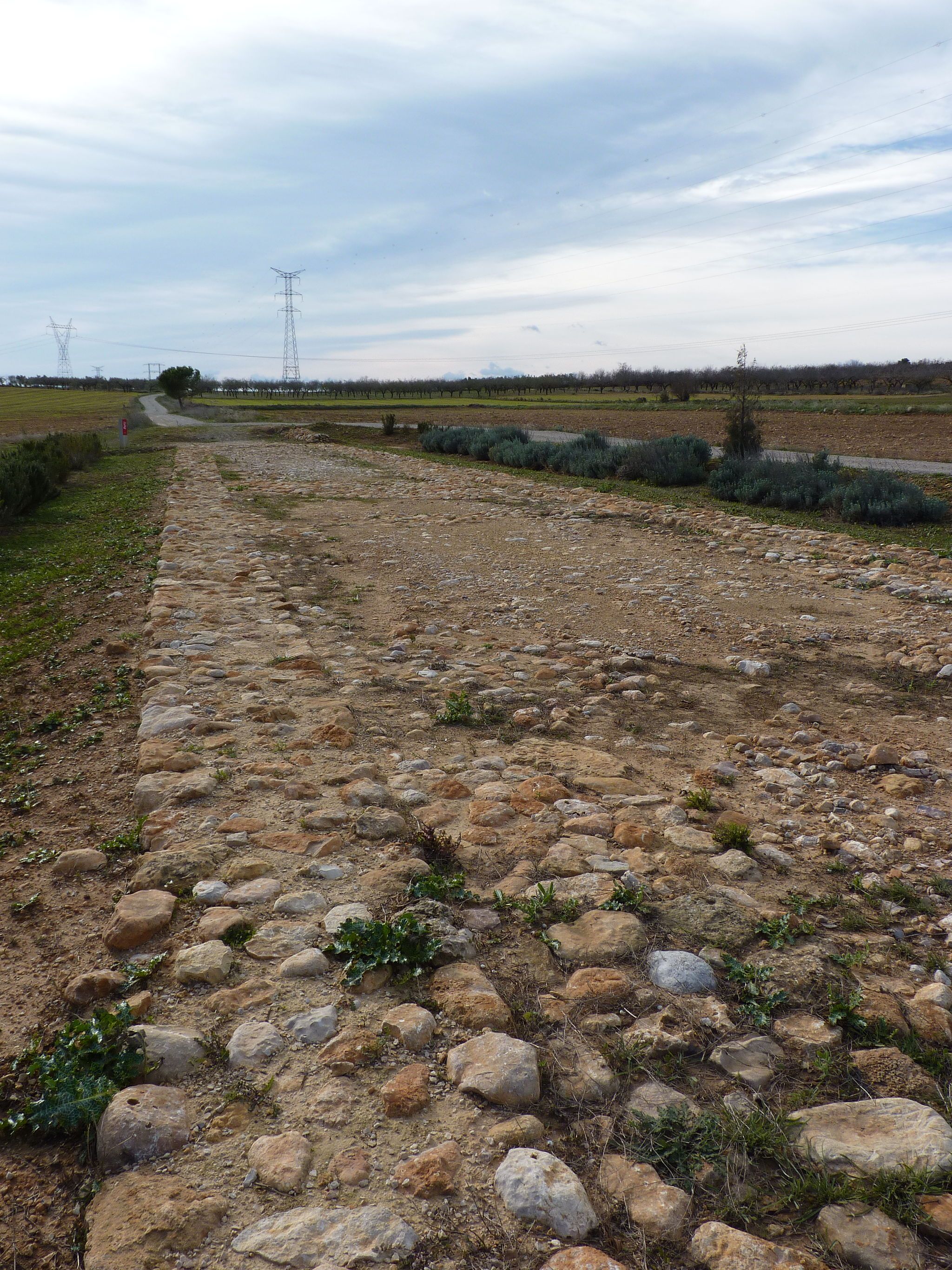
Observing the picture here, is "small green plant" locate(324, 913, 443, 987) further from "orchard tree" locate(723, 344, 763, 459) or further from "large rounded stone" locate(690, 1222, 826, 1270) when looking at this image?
"orchard tree" locate(723, 344, 763, 459)

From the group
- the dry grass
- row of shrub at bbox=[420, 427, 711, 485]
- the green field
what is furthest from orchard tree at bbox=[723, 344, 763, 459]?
the dry grass

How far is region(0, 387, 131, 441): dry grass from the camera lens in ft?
123

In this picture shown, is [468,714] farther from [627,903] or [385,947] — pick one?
[385,947]

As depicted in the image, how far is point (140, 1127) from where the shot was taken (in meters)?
1.83

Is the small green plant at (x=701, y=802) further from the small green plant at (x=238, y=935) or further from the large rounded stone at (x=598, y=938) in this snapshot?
the small green plant at (x=238, y=935)

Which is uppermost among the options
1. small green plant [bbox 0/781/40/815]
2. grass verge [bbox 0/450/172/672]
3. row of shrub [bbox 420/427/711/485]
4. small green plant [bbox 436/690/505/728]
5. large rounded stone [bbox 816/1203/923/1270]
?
row of shrub [bbox 420/427/711/485]

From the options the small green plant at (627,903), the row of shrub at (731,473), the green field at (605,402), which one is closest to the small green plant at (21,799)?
the small green plant at (627,903)

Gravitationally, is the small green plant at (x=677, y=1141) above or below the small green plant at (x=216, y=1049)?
below

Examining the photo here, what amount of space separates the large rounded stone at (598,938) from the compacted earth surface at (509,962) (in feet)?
0.04

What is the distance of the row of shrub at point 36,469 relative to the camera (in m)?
11.7

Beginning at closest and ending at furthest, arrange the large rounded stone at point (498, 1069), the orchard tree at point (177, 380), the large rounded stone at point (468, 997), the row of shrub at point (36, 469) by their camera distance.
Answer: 1. the large rounded stone at point (498, 1069)
2. the large rounded stone at point (468, 997)
3. the row of shrub at point (36, 469)
4. the orchard tree at point (177, 380)

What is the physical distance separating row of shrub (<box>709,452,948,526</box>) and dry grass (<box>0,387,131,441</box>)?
25102mm

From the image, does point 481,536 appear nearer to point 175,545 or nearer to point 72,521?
point 175,545

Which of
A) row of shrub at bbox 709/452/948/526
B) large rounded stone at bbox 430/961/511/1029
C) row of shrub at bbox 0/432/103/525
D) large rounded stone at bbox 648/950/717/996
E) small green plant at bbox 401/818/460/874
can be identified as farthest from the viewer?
row of shrub at bbox 0/432/103/525
